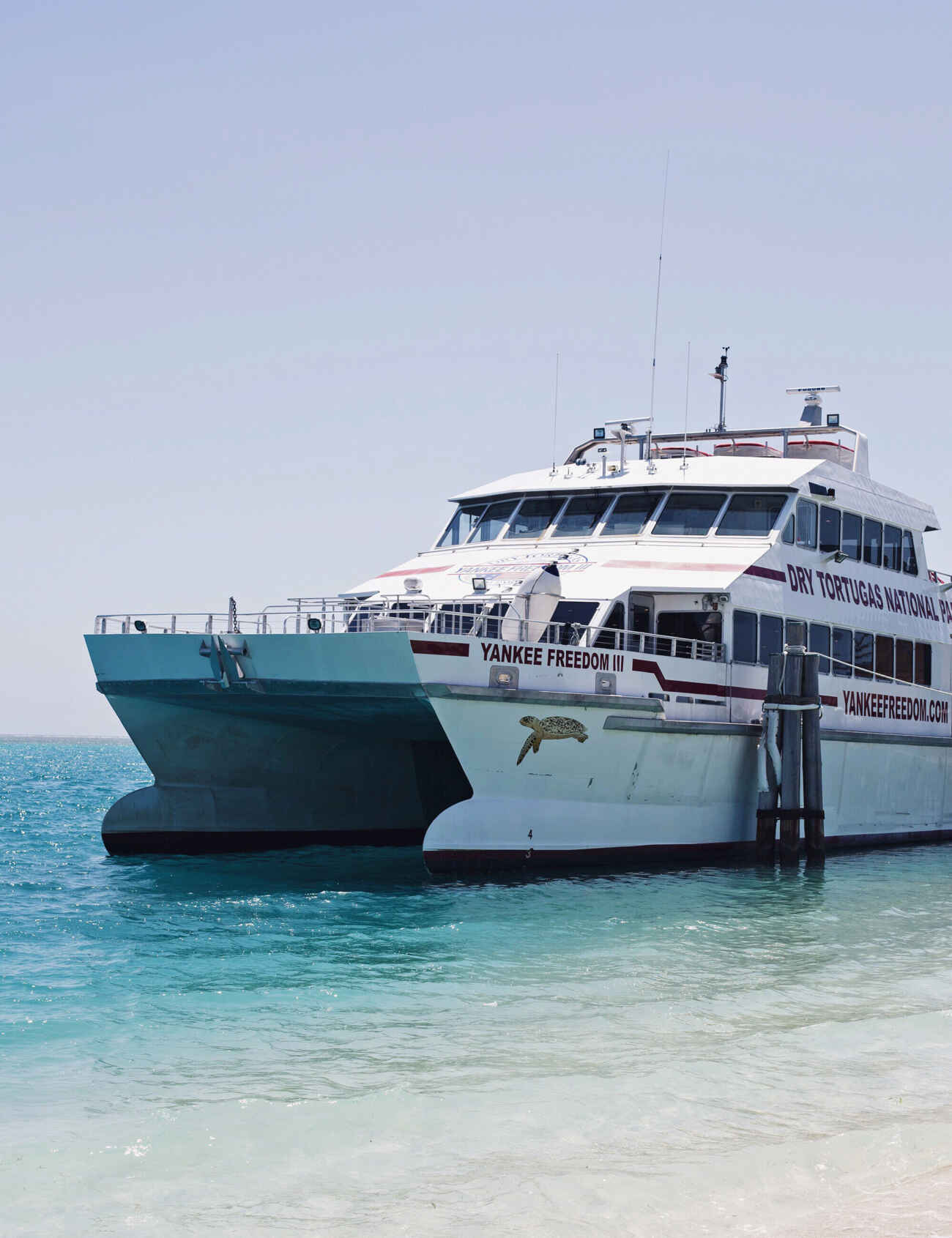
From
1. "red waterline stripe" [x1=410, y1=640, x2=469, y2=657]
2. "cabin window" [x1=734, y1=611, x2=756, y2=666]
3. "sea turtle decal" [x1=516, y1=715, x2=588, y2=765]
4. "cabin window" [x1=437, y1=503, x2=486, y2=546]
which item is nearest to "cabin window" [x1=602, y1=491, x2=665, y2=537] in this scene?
"cabin window" [x1=734, y1=611, x2=756, y2=666]

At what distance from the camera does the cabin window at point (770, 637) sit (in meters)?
18.8

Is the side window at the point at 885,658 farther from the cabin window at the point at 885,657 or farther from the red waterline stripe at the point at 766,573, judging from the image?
the red waterline stripe at the point at 766,573

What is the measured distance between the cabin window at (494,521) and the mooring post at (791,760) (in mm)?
4693

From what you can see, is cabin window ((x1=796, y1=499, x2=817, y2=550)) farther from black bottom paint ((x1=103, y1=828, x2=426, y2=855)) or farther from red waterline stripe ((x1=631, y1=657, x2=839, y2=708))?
black bottom paint ((x1=103, y1=828, x2=426, y2=855))

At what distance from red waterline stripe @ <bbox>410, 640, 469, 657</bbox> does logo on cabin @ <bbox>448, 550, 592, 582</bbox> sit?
9.47 feet

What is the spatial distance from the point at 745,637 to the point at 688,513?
201 cm

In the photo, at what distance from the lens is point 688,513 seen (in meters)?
19.3

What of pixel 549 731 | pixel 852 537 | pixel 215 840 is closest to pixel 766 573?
pixel 852 537

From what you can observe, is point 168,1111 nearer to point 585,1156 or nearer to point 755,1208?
point 585,1156

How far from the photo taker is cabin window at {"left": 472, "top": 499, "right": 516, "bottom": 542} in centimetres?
2055

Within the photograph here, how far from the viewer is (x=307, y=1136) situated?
7.41 m

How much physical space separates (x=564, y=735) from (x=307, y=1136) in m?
8.72

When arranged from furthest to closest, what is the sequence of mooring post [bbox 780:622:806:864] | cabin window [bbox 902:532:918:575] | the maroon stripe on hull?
1. cabin window [bbox 902:532:918:575]
2. mooring post [bbox 780:622:806:864]
3. the maroon stripe on hull

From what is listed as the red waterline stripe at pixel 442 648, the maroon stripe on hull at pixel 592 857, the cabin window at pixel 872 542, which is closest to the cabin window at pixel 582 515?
the cabin window at pixel 872 542
